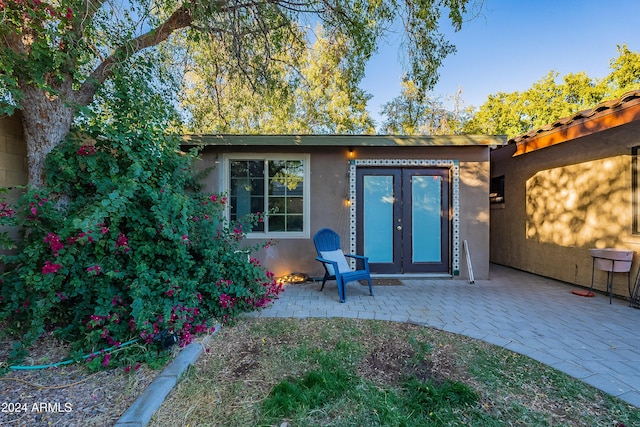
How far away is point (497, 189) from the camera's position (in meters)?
6.89

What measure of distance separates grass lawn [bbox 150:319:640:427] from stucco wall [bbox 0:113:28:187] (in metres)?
2.69

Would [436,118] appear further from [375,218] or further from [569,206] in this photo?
[375,218]

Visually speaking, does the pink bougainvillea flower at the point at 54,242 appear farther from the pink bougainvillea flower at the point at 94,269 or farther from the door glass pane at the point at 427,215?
the door glass pane at the point at 427,215

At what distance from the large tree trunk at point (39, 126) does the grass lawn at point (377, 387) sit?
2.48 m

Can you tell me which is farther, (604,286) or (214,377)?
(604,286)

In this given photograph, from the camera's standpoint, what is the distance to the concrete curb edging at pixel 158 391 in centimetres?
164

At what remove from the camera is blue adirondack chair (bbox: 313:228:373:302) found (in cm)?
399

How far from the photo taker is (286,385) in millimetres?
1999

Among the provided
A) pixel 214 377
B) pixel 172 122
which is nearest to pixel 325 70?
pixel 172 122

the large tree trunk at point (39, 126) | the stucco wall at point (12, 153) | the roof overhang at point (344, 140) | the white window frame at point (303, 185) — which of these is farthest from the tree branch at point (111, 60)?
the white window frame at point (303, 185)

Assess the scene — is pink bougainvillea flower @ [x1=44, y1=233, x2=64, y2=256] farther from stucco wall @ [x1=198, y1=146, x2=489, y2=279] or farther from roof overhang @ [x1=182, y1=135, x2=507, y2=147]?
stucco wall @ [x1=198, y1=146, x2=489, y2=279]

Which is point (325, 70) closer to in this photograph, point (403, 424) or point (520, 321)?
point (520, 321)

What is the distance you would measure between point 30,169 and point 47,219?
76 cm

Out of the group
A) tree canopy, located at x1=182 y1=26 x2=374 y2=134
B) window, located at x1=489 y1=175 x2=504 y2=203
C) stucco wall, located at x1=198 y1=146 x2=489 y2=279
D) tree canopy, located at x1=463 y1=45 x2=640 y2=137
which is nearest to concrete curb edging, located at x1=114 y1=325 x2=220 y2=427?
stucco wall, located at x1=198 y1=146 x2=489 y2=279
